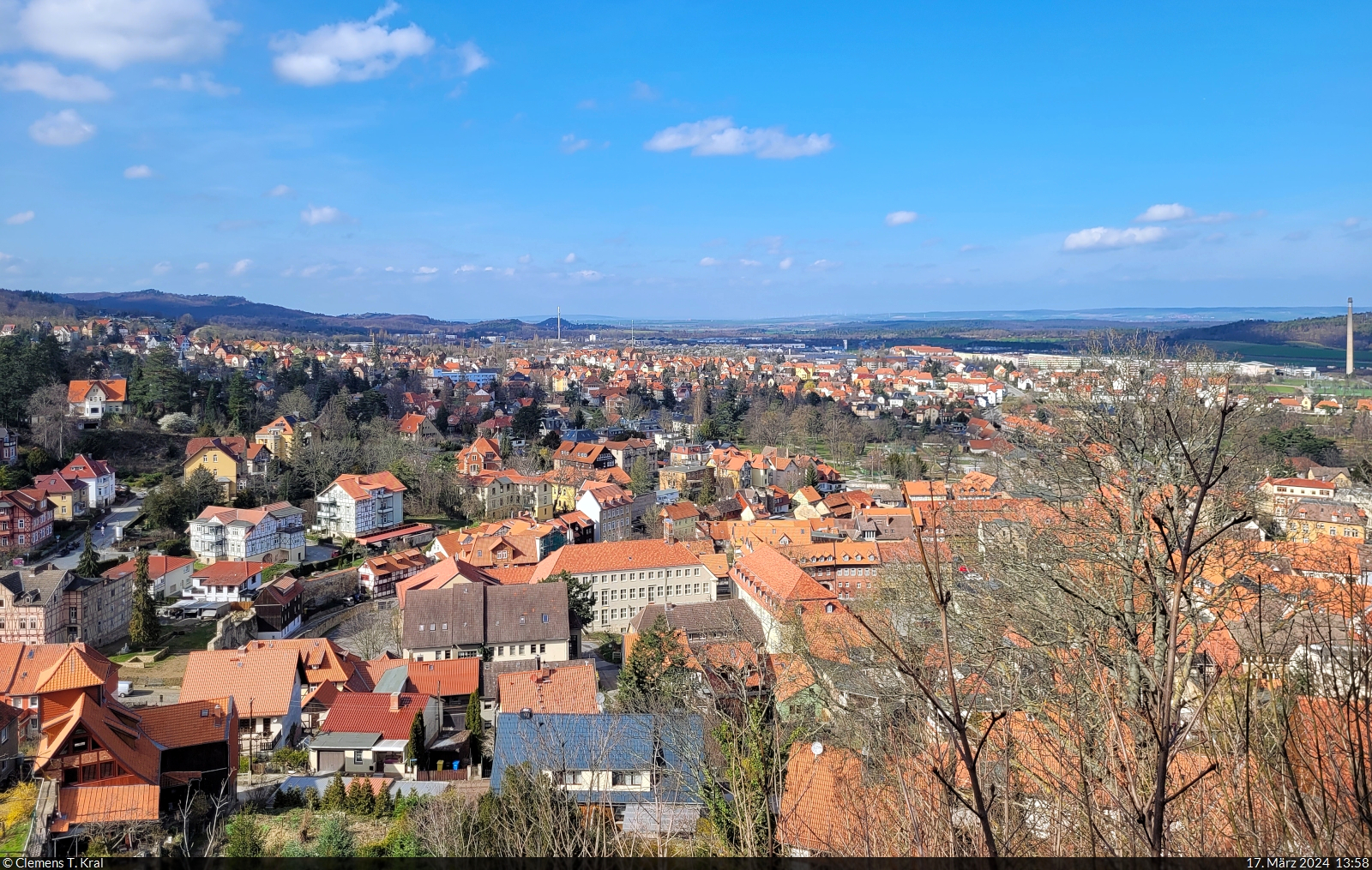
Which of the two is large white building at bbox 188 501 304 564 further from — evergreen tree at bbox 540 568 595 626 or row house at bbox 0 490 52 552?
evergreen tree at bbox 540 568 595 626

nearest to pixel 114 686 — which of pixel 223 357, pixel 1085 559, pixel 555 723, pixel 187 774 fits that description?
pixel 187 774

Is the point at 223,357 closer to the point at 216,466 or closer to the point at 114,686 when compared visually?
the point at 216,466

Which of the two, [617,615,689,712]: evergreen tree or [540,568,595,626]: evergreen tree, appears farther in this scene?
[540,568,595,626]: evergreen tree

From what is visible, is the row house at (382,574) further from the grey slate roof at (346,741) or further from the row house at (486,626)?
the grey slate roof at (346,741)

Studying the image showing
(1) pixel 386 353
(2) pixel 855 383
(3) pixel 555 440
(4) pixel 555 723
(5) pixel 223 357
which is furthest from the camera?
(1) pixel 386 353

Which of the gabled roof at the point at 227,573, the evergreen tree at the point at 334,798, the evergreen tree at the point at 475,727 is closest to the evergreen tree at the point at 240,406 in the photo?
the gabled roof at the point at 227,573

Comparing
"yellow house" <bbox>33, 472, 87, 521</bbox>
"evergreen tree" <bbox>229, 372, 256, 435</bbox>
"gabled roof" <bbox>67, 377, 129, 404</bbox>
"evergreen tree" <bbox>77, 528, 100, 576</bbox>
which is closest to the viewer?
"evergreen tree" <bbox>77, 528, 100, 576</bbox>

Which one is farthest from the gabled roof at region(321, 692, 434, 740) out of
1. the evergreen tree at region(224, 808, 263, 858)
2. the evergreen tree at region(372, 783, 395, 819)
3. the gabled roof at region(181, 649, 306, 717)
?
the evergreen tree at region(224, 808, 263, 858)
